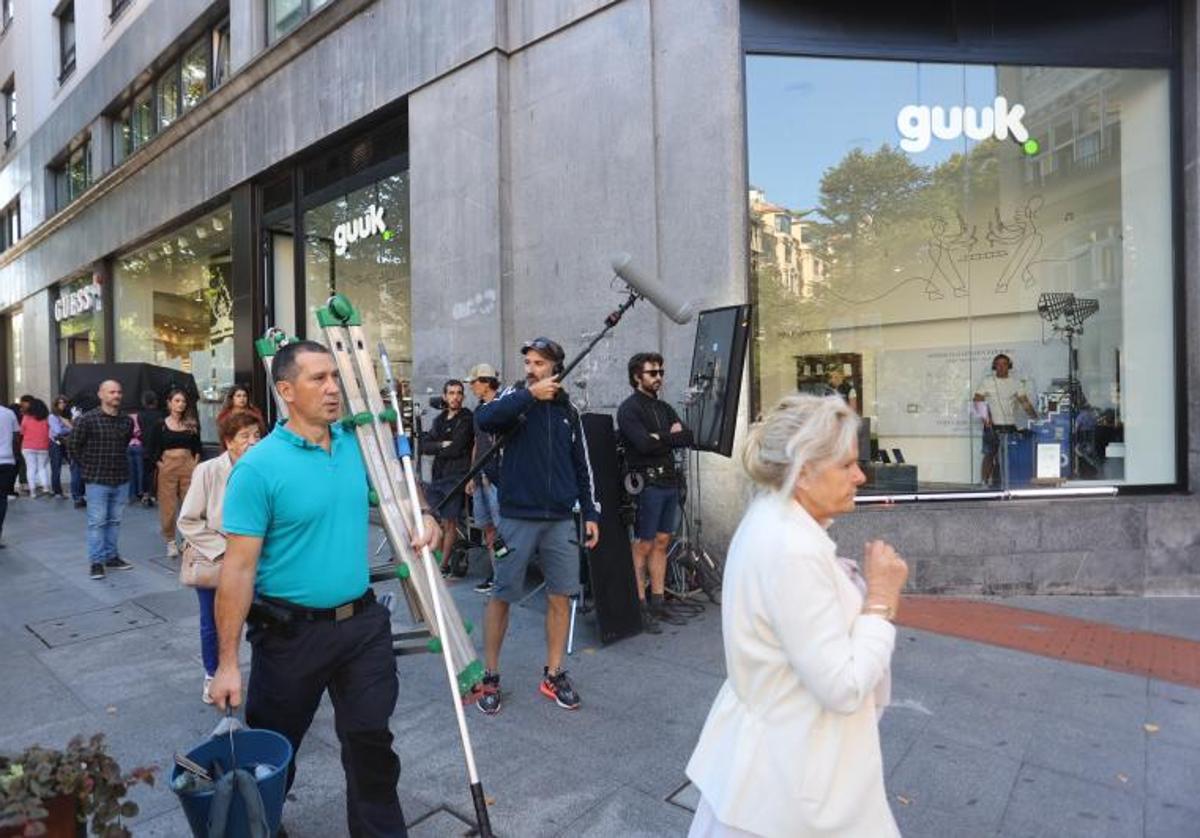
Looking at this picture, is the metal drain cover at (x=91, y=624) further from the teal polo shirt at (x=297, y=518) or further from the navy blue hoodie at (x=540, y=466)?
the teal polo shirt at (x=297, y=518)

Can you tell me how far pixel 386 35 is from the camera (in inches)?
373

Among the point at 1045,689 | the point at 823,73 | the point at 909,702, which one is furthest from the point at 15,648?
the point at 823,73

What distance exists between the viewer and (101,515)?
24.7ft

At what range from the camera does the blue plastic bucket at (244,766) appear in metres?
2.27

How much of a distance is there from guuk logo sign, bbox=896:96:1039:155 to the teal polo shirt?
711 cm

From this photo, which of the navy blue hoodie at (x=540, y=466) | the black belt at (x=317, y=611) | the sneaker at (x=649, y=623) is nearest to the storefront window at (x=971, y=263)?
the sneaker at (x=649, y=623)

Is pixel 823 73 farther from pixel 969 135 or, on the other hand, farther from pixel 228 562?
pixel 228 562

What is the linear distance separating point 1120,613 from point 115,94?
772 inches

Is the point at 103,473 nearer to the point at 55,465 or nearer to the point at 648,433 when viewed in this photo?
the point at 648,433

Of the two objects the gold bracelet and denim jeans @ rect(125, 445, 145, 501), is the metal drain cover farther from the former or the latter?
denim jeans @ rect(125, 445, 145, 501)

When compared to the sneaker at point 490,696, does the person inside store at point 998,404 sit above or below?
above

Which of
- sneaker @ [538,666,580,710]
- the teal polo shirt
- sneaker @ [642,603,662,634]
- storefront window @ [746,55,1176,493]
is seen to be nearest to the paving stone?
sneaker @ [538,666,580,710]

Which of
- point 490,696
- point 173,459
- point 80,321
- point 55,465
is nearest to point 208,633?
point 490,696

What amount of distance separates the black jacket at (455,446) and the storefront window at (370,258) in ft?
8.87
